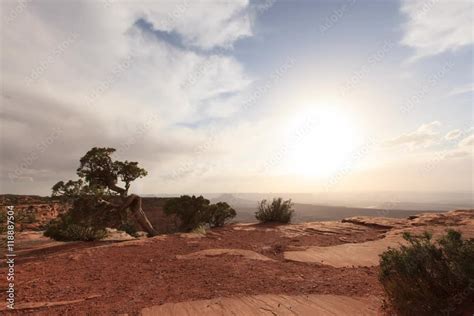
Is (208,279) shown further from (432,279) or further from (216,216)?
(216,216)

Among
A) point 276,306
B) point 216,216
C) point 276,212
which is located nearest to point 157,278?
point 276,306

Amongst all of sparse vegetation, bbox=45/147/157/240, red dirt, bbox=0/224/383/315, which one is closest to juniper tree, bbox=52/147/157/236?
sparse vegetation, bbox=45/147/157/240

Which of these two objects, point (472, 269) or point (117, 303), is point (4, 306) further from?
point (472, 269)

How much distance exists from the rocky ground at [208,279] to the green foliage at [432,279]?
86 cm

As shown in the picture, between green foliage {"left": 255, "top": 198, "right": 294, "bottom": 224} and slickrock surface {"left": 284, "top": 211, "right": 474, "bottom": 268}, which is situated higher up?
green foliage {"left": 255, "top": 198, "right": 294, "bottom": 224}

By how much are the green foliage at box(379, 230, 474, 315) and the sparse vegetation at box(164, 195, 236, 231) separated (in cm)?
1456

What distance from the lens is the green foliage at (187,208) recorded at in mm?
19422

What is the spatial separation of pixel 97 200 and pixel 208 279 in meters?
9.74

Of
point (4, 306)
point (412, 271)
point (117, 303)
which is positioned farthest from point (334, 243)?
point (4, 306)

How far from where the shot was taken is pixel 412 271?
4574mm

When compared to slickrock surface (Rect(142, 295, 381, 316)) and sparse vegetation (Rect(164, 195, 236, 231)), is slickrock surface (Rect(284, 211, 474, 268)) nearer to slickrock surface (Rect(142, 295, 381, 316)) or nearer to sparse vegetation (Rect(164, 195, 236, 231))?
slickrock surface (Rect(142, 295, 381, 316))

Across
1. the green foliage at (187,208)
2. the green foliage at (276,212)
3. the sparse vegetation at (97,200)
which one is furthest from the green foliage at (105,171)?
the green foliage at (276,212)

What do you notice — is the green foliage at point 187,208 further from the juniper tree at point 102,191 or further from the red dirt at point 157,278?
the red dirt at point 157,278

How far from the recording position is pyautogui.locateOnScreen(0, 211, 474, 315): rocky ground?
18.0 ft
